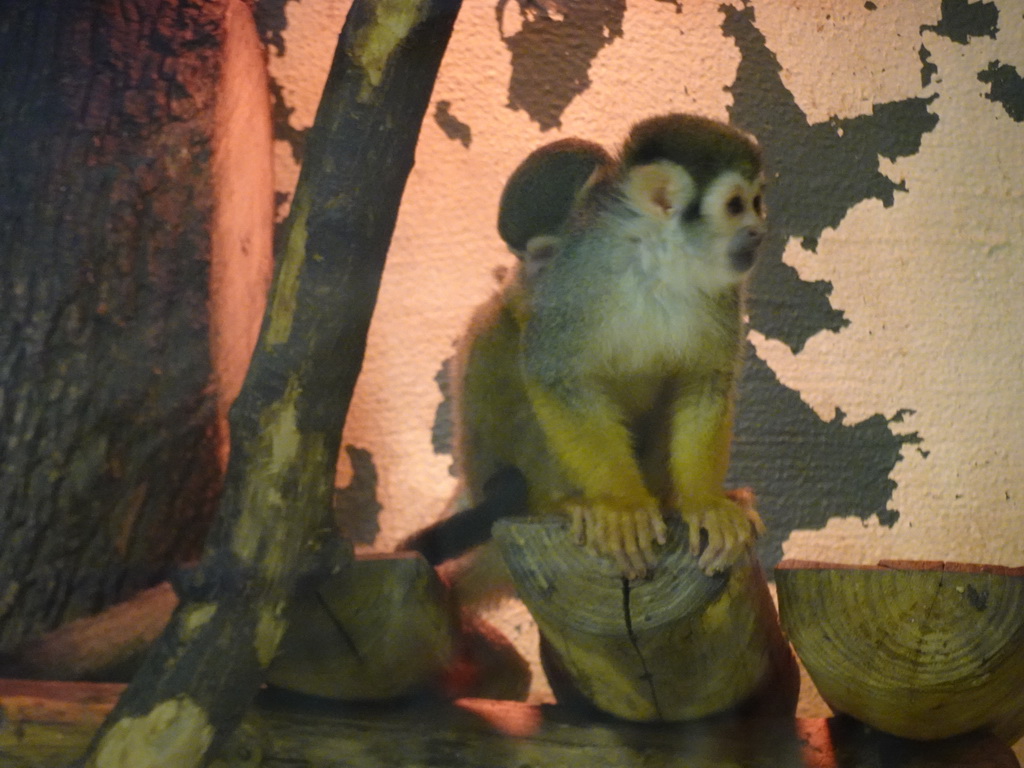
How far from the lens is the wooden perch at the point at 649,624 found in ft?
4.04

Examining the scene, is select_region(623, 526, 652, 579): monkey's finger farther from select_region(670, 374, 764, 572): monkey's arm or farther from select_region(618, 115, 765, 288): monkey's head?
select_region(618, 115, 765, 288): monkey's head

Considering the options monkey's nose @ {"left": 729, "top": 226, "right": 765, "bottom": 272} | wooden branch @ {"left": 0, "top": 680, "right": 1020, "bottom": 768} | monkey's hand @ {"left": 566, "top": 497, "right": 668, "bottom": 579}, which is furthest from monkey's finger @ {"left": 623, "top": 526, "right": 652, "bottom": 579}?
monkey's nose @ {"left": 729, "top": 226, "right": 765, "bottom": 272}

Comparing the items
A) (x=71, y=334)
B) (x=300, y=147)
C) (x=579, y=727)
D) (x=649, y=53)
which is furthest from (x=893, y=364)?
(x=71, y=334)

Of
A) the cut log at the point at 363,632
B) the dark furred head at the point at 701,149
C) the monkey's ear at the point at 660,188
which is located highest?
the dark furred head at the point at 701,149

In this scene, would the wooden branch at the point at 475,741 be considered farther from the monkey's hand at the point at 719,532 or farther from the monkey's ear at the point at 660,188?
the monkey's ear at the point at 660,188

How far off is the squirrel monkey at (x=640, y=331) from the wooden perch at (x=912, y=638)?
219 mm

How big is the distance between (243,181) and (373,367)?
0.46 metres

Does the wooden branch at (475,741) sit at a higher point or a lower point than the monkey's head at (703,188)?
lower

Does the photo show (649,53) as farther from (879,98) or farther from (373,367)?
(373,367)

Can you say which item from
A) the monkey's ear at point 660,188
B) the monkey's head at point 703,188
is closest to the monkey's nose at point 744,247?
the monkey's head at point 703,188

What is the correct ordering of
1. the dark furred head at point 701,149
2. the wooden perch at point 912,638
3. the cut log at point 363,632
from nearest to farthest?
the wooden perch at point 912,638, the cut log at point 363,632, the dark furred head at point 701,149

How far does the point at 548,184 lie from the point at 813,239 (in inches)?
21.1

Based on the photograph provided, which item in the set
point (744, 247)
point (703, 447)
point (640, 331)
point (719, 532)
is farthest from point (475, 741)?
point (744, 247)

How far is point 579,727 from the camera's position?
1429 millimetres
